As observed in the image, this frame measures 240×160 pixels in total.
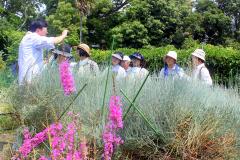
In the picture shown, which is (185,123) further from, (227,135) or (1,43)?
(1,43)

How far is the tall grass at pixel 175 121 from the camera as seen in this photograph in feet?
11.1

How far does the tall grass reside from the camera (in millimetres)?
3369

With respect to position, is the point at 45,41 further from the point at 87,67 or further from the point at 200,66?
the point at 200,66

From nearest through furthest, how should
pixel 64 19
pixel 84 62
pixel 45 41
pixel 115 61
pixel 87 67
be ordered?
1. pixel 87 67
2. pixel 45 41
3. pixel 84 62
4. pixel 115 61
5. pixel 64 19

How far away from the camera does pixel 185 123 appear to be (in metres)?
3.40

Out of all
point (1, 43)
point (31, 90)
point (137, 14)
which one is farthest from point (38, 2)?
point (31, 90)

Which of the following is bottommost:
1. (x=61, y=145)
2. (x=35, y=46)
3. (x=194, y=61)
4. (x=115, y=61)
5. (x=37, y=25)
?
(x=61, y=145)

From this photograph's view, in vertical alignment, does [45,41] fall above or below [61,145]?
above

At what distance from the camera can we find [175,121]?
3.40 m

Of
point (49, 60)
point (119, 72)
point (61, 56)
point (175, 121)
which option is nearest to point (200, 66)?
point (119, 72)

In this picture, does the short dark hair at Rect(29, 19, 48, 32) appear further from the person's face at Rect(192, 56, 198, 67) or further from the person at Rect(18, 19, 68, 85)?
the person's face at Rect(192, 56, 198, 67)

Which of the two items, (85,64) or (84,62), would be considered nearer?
(85,64)

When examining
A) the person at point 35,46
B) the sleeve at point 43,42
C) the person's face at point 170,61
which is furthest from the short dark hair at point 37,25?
the person's face at point 170,61

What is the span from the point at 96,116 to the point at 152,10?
26728 mm
